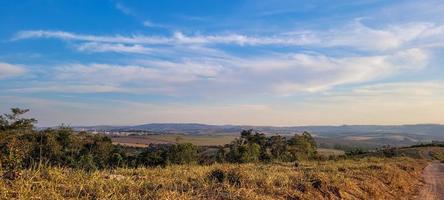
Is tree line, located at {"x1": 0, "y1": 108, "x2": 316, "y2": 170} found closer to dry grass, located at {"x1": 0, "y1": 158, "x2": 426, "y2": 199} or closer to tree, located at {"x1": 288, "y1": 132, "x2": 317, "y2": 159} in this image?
tree, located at {"x1": 288, "y1": 132, "x2": 317, "y2": 159}

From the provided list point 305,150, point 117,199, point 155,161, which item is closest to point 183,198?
point 117,199

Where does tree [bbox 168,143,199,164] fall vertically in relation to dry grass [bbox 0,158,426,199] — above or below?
below

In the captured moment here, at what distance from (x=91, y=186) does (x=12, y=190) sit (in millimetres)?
1734

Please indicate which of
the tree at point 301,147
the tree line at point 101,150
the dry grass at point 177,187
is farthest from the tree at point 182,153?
the dry grass at point 177,187

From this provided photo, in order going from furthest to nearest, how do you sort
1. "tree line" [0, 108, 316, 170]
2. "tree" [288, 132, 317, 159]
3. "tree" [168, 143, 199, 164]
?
"tree" [288, 132, 317, 159]
"tree" [168, 143, 199, 164]
"tree line" [0, 108, 316, 170]

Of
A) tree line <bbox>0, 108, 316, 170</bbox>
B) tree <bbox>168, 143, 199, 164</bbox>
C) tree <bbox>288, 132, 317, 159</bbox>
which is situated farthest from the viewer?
tree <bbox>288, 132, 317, 159</bbox>

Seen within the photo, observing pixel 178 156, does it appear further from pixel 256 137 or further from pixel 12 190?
pixel 12 190

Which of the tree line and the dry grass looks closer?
the dry grass

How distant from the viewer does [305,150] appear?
78188mm

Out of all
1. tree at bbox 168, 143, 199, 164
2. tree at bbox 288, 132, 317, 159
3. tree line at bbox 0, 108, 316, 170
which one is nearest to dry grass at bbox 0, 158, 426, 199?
tree line at bbox 0, 108, 316, 170

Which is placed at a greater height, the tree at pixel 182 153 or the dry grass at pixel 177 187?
the dry grass at pixel 177 187

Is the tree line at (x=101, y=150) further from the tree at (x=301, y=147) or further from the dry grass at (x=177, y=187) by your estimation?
the dry grass at (x=177, y=187)

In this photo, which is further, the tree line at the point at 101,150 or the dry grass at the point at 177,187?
the tree line at the point at 101,150

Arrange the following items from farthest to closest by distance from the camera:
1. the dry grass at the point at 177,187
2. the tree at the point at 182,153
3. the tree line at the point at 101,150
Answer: the tree at the point at 182,153, the tree line at the point at 101,150, the dry grass at the point at 177,187
